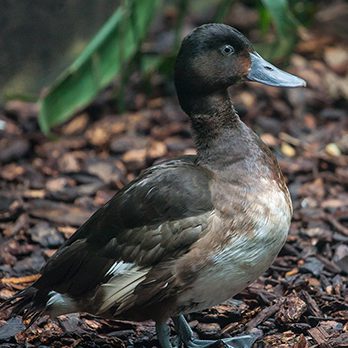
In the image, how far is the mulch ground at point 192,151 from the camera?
4320 mm

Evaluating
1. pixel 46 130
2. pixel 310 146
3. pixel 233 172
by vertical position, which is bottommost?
pixel 310 146

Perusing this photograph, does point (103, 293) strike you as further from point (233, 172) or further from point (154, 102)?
point (154, 102)

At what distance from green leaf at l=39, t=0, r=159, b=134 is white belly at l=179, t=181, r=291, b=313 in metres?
2.60

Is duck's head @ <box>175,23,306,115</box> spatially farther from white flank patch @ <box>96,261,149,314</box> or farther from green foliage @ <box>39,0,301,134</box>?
green foliage @ <box>39,0,301,134</box>

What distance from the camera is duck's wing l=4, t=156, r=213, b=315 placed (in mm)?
3816

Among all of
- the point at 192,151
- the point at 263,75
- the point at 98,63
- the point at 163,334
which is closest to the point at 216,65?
the point at 263,75

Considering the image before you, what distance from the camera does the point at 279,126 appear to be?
636 centimetres

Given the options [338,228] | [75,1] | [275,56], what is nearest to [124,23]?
[75,1]

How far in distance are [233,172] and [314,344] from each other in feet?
2.68

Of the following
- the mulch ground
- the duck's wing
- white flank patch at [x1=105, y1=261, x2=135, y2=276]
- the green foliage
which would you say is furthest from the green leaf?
white flank patch at [x1=105, y1=261, x2=135, y2=276]

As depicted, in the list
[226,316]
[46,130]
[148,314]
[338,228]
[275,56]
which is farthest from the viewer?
[275,56]

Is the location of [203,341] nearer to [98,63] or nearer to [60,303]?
[60,303]

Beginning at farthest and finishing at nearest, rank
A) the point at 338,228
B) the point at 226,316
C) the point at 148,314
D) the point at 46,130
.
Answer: the point at 46,130 < the point at 338,228 < the point at 226,316 < the point at 148,314

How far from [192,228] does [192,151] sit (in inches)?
88.4
